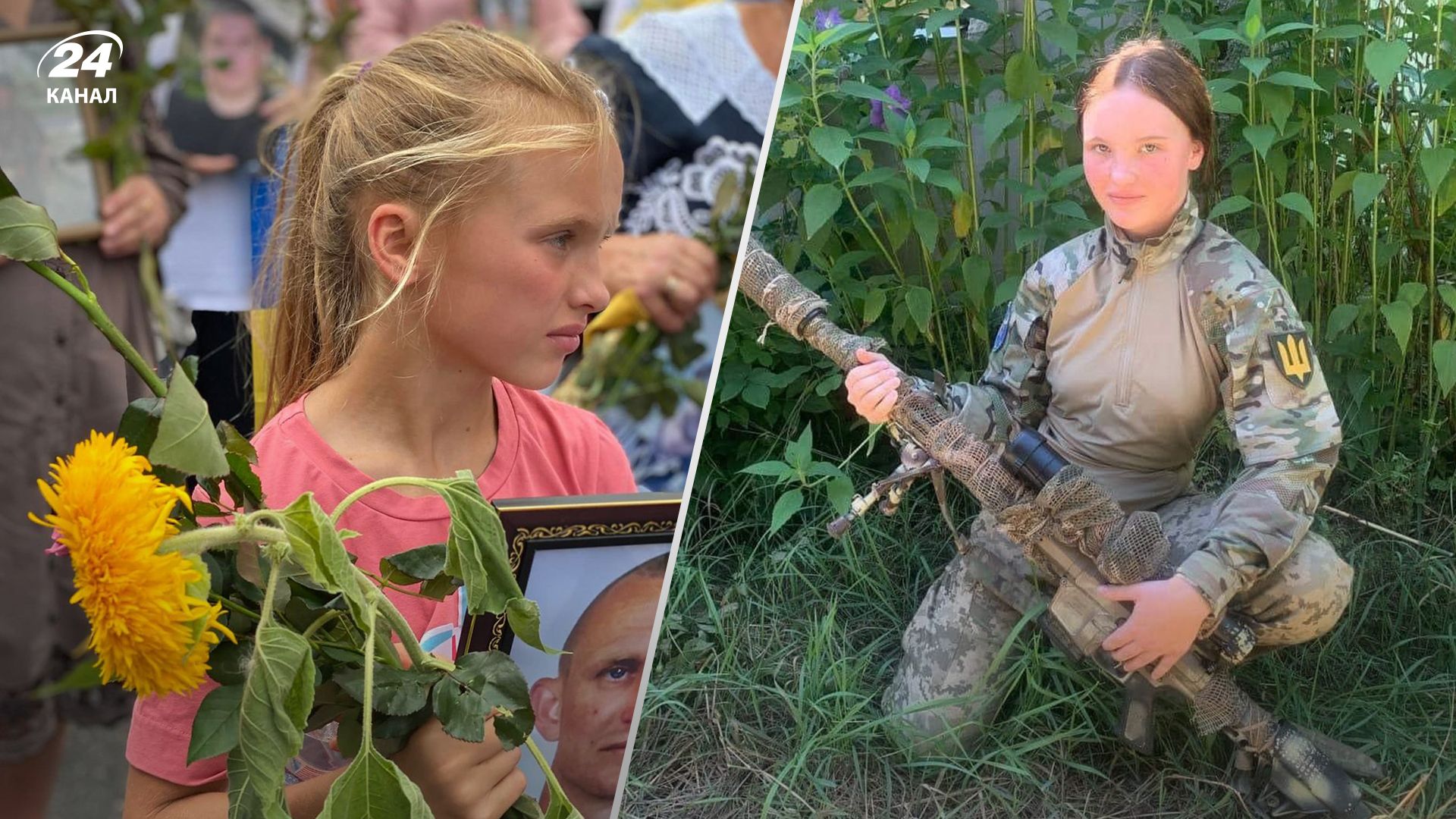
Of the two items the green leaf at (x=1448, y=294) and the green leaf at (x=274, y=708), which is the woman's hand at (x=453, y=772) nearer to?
the green leaf at (x=274, y=708)

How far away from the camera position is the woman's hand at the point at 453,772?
994mm

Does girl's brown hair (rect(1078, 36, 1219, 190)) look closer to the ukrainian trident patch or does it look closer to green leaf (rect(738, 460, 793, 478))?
the ukrainian trident patch

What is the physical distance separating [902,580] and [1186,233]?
1.42ft

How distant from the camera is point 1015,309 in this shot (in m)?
1.27

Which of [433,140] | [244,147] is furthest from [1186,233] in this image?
[244,147]

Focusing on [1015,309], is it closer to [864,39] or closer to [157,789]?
[864,39]

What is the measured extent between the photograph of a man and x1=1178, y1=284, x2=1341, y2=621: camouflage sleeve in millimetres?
507

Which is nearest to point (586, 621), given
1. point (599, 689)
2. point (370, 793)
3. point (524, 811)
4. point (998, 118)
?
point (599, 689)

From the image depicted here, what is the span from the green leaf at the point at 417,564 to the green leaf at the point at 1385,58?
0.94 m

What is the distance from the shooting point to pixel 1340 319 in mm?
1228

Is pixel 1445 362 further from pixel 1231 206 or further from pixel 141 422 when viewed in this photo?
pixel 141 422

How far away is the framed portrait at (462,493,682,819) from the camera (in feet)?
3.64

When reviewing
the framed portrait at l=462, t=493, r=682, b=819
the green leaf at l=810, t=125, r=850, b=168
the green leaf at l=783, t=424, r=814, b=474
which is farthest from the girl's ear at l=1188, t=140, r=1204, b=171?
the framed portrait at l=462, t=493, r=682, b=819

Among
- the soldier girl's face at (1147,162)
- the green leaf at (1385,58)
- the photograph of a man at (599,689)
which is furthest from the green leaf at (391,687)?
the green leaf at (1385,58)
